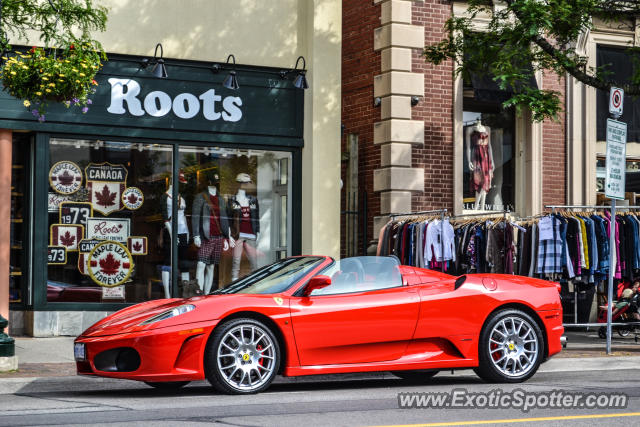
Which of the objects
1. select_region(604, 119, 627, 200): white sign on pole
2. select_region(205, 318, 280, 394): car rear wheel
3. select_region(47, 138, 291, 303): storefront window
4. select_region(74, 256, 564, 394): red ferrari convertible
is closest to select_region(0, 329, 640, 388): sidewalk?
select_region(47, 138, 291, 303): storefront window

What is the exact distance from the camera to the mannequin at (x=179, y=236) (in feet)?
51.3

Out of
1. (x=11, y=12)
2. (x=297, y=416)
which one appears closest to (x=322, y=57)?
(x=11, y=12)

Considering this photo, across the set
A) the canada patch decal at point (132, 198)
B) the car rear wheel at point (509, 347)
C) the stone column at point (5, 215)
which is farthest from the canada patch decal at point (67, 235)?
the car rear wheel at point (509, 347)

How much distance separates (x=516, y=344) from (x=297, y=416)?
3.15 meters

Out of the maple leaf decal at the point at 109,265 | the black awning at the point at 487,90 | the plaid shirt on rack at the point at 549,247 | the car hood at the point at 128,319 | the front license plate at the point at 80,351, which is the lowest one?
the front license plate at the point at 80,351

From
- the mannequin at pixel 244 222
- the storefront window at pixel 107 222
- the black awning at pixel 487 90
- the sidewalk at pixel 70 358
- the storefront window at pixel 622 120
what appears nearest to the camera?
the sidewalk at pixel 70 358

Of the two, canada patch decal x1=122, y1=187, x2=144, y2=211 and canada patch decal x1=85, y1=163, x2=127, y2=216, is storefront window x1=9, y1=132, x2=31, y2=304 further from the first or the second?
canada patch decal x1=122, y1=187, x2=144, y2=211

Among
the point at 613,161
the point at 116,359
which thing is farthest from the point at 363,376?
the point at 613,161

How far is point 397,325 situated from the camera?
9.25m

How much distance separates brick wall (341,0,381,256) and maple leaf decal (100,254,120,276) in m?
4.77

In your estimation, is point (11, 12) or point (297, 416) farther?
point (11, 12)

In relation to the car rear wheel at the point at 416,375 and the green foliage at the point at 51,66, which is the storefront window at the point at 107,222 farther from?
the car rear wheel at the point at 416,375

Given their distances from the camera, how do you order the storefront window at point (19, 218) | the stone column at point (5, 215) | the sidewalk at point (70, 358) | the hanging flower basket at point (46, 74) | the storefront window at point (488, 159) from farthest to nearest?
the storefront window at point (488, 159), the storefront window at point (19, 218), the stone column at point (5, 215), the hanging flower basket at point (46, 74), the sidewalk at point (70, 358)

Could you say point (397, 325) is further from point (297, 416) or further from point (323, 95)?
point (323, 95)
